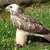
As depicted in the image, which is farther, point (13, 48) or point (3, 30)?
point (3, 30)

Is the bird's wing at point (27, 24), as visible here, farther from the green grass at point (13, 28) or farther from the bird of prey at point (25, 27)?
the green grass at point (13, 28)

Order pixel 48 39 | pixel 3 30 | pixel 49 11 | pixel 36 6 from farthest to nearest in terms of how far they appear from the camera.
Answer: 1. pixel 36 6
2. pixel 49 11
3. pixel 3 30
4. pixel 48 39

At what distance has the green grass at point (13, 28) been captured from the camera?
26.0 feet

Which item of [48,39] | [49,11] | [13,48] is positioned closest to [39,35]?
[48,39]

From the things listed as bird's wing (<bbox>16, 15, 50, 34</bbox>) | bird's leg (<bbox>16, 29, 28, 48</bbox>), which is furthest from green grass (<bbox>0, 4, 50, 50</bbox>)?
bird's wing (<bbox>16, 15, 50, 34</bbox>)

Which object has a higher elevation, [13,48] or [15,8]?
[15,8]

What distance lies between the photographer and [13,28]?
31.7ft

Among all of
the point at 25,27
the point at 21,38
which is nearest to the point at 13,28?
the point at 21,38

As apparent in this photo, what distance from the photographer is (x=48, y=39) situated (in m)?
7.64

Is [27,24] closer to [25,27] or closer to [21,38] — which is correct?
[25,27]

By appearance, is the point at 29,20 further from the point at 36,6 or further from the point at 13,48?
the point at 36,6

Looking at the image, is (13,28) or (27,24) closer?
(27,24)

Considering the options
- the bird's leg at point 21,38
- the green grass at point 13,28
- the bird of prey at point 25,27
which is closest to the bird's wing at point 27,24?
the bird of prey at point 25,27

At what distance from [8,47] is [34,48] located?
2.39 ft
